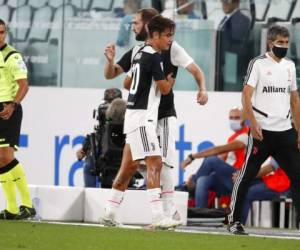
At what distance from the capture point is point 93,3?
19.3 metres

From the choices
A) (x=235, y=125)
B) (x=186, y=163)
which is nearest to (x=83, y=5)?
(x=235, y=125)

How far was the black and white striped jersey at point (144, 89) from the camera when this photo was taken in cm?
1245

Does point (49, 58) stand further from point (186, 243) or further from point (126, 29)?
point (186, 243)

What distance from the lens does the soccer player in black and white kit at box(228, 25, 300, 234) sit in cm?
1249

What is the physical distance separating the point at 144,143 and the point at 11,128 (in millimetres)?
1655

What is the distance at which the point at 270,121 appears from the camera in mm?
12492

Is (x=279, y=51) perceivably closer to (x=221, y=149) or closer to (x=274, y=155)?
(x=274, y=155)

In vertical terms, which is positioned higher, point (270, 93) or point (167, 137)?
point (270, 93)

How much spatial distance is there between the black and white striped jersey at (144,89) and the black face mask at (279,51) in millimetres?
1062

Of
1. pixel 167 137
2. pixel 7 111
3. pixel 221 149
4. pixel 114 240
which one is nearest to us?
pixel 114 240

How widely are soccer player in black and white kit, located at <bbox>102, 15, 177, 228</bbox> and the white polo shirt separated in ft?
2.58

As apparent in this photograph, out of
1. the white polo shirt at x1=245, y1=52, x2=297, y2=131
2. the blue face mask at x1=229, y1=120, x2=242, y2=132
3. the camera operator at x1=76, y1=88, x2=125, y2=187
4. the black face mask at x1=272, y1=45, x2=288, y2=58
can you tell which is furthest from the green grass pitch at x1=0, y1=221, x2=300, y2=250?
the blue face mask at x1=229, y1=120, x2=242, y2=132

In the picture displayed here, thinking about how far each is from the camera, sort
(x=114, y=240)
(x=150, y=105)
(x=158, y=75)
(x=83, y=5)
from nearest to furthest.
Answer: (x=114, y=240) < (x=158, y=75) < (x=150, y=105) < (x=83, y=5)

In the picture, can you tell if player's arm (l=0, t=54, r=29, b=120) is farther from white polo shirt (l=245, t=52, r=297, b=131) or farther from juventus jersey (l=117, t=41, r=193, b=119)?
white polo shirt (l=245, t=52, r=297, b=131)
